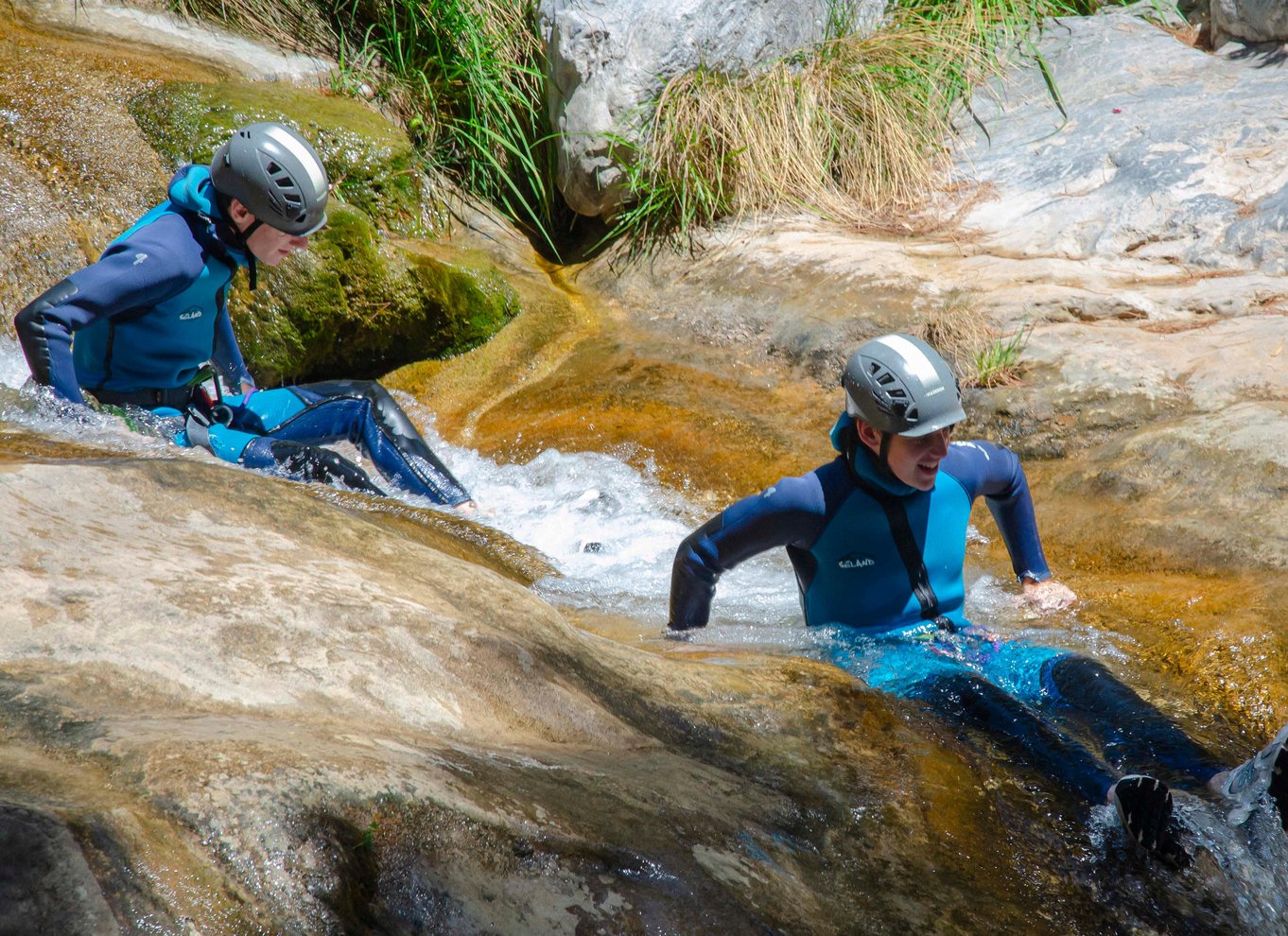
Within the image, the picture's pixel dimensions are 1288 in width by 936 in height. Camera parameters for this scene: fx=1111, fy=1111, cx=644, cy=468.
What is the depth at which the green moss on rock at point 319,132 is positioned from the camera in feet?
21.6

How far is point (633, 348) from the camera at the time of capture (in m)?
6.49

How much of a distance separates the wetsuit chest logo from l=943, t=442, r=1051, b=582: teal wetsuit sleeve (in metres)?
0.38

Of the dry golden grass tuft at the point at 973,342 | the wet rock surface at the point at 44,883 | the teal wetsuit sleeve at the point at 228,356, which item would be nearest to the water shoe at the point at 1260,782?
the wet rock surface at the point at 44,883

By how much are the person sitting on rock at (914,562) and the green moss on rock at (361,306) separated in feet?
12.7

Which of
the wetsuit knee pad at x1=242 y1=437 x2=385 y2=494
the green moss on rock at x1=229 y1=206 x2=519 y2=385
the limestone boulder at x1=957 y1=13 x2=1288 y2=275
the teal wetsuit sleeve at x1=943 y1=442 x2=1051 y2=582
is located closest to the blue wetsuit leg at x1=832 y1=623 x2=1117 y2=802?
the teal wetsuit sleeve at x1=943 y1=442 x2=1051 y2=582

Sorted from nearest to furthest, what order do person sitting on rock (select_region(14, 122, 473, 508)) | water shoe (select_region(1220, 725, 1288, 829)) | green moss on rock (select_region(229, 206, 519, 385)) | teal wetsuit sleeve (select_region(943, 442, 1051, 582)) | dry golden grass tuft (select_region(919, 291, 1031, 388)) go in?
1. water shoe (select_region(1220, 725, 1288, 829))
2. teal wetsuit sleeve (select_region(943, 442, 1051, 582))
3. person sitting on rock (select_region(14, 122, 473, 508))
4. dry golden grass tuft (select_region(919, 291, 1031, 388))
5. green moss on rock (select_region(229, 206, 519, 385))

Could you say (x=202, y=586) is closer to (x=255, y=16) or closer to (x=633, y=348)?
(x=633, y=348)

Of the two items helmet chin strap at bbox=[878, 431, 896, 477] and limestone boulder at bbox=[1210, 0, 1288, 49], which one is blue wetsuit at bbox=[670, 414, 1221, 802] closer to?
helmet chin strap at bbox=[878, 431, 896, 477]

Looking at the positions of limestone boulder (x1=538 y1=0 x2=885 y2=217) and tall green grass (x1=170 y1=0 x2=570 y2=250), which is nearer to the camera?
limestone boulder (x1=538 y1=0 x2=885 y2=217)

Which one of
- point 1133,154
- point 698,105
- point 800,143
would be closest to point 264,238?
point 698,105

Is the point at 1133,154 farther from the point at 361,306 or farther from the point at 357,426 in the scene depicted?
the point at 357,426

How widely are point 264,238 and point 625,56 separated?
12.6 feet

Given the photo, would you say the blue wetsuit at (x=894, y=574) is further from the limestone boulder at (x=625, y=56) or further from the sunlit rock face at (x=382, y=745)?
the limestone boulder at (x=625, y=56)

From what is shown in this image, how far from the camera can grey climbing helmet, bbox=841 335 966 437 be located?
2.98 metres
